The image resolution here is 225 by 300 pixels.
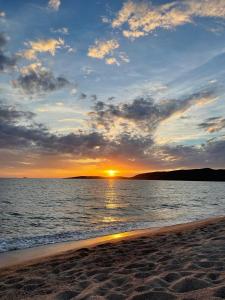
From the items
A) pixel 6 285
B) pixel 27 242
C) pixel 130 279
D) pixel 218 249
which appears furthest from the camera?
pixel 27 242

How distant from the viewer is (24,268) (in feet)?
32.6

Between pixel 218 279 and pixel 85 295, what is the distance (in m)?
2.69

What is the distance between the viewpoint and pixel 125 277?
697 centimetres

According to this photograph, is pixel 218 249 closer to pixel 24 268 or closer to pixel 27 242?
pixel 24 268

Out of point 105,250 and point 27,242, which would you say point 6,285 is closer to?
point 105,250

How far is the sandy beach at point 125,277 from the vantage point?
567 centimetres

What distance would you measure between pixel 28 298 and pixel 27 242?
1089cm

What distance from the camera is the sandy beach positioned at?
5.67 meters

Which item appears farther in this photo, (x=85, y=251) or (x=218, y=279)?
(x=85, y=251)

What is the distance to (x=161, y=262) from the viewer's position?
318 inches

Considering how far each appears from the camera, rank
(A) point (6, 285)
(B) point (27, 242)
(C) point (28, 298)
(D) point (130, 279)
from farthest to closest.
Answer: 1. (B) point (27, 242)
2. (A) point (6, 285)
3. (D) point (130, 279)
4. (C) point (28, 298)

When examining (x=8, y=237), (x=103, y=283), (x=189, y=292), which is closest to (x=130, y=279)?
(x=103, y=283)

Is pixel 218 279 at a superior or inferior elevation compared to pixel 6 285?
superior

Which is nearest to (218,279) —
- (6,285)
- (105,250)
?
(6,285)
